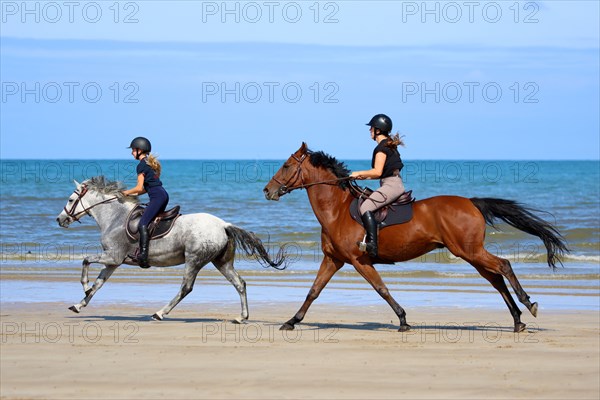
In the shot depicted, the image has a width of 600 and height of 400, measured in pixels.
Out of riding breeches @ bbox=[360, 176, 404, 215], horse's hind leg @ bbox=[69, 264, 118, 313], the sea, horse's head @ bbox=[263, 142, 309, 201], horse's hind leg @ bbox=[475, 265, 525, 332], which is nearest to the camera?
riding breeches @ bbox=[360, 176, 404, 215]

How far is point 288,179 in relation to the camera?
11344 mm

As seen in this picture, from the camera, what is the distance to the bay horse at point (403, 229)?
426 inches

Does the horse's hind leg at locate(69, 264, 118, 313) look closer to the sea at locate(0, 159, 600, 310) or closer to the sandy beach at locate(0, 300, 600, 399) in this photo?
the sandy beach at locate(0, 300, 600, 399)

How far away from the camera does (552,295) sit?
15383mm

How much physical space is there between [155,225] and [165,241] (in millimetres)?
232

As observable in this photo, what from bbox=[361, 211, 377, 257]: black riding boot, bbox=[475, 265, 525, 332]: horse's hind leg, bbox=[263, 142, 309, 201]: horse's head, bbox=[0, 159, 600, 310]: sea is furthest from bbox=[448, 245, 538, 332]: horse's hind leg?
bbox=[0, 159, 600, 310]: sea

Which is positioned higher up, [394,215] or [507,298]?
[394,215]

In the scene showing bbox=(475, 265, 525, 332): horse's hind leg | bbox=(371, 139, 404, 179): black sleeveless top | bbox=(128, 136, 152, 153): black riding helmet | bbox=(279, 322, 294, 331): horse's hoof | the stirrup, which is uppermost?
bbox=(128, 136, 152, 153): black riding helmet

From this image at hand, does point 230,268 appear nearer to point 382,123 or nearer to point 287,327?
point 287,327

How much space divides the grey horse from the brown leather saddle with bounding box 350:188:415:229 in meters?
1.49

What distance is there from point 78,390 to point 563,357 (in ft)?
15.2

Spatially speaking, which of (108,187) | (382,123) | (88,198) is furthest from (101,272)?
(382,123)

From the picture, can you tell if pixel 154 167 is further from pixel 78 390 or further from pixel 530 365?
pixel 530 365

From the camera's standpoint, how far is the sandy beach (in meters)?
7.80
